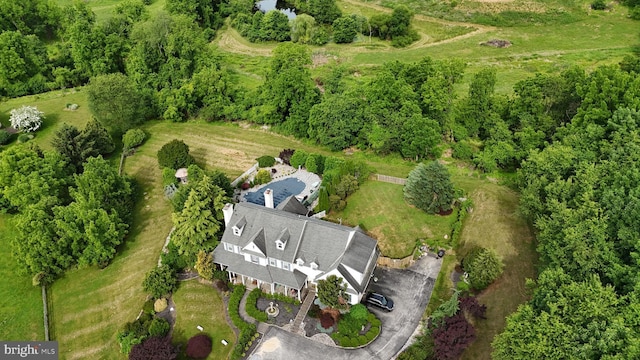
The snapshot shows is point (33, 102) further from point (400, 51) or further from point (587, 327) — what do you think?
point (587, 327)

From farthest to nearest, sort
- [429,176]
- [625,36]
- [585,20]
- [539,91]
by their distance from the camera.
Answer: [585,20] < [625,36] < [539,91] < [429,176]

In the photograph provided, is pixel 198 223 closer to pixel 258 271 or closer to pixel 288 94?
pixel 258 271

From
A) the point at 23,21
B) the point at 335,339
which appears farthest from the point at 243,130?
the point at 23,21

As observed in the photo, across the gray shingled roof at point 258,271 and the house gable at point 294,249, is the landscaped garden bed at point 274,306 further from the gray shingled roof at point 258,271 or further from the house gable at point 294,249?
the house gable at point 294,249

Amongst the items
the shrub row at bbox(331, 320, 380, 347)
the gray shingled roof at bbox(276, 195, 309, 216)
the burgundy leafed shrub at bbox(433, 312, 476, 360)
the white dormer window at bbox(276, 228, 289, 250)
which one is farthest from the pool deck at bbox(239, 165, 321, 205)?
the burgundy leafed shrub at bbox(433, 312, 476, 360)

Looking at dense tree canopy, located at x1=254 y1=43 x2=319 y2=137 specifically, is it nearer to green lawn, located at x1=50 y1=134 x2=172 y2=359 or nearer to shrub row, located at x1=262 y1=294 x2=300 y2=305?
green lawn, located at x1=50 y1=134 x2=172 y2=359

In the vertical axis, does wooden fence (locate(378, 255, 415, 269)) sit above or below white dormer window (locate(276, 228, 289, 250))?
below
